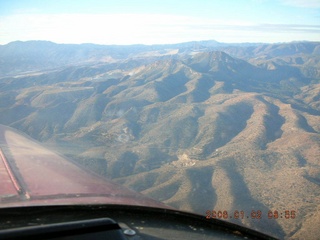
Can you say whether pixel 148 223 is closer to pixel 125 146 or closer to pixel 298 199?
pixel 298 199

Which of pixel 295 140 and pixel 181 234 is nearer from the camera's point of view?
pixel 181 234

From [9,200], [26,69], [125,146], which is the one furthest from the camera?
[26,69]

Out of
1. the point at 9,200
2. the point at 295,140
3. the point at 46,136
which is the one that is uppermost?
the point at 9,200

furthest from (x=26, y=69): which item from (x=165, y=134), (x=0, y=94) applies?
(x=165, y=134)

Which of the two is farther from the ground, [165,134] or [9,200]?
[9,200]

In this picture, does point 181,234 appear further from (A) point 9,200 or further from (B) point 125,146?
(B) point 125,146

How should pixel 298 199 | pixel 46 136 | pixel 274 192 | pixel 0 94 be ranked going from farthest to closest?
pixel 0 94 < pixel 46 136 < pixel 274 192 < pixel 298 199

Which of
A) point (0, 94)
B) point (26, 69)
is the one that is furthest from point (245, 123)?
point (26, 69)
